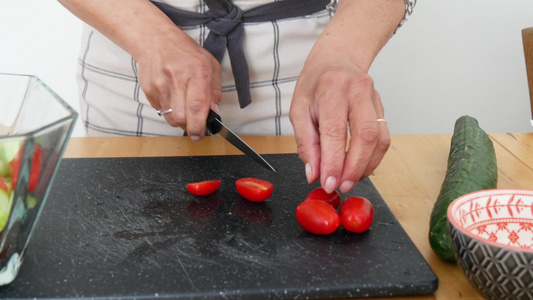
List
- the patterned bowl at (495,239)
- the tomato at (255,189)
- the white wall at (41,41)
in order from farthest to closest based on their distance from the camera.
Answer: the white wall at (41,41)
the tomato at (255,189)
the patterned bowl at (495,239)

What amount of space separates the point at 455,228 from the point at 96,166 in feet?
2.47

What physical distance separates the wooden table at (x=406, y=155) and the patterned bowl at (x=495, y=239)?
0.16m

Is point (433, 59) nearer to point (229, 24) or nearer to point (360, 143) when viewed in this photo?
point (229, 24)

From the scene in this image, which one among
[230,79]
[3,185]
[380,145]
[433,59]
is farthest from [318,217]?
[433,59]

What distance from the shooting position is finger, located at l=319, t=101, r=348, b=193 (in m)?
0.99

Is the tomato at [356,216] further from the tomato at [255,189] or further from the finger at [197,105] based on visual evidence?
the finger at [197,105]

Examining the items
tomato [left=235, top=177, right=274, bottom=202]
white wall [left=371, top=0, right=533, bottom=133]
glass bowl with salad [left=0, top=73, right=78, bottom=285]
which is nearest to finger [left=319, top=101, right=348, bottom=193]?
tomato [left=235, top=177, right=274, bottom=202]

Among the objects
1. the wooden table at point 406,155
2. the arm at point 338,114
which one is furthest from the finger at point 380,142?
the wooden table at point 406,155

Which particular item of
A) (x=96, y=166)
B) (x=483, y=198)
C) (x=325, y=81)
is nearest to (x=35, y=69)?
(x=96, y=166)

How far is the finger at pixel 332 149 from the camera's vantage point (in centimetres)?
99

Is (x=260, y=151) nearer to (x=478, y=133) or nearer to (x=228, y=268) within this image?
(x=478, y=133)

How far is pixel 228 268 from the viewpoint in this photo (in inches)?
34.1

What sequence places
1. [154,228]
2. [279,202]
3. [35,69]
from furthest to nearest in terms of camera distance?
[35,69] < [279,202] < [154,228]

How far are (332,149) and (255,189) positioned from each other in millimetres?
159
